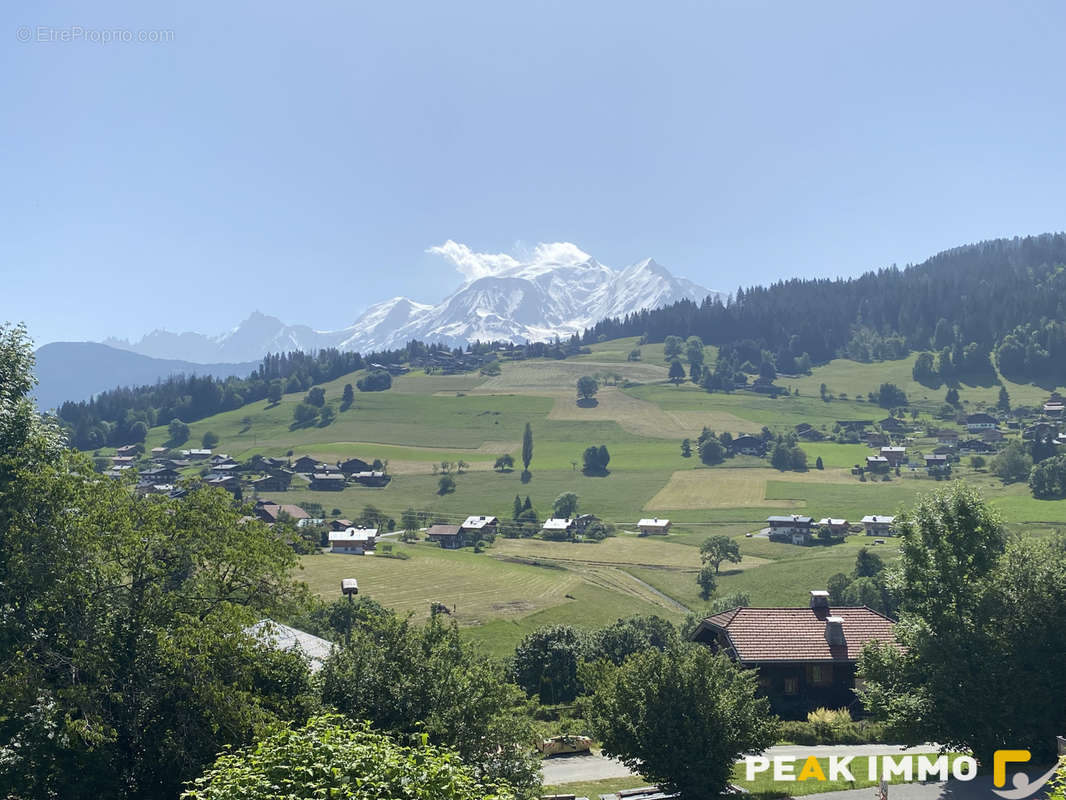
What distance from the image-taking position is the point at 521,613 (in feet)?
299

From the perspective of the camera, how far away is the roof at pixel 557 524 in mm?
146625

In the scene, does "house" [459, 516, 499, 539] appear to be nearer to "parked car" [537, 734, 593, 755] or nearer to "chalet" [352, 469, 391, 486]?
"chalet" [352, 469, 391, 486]

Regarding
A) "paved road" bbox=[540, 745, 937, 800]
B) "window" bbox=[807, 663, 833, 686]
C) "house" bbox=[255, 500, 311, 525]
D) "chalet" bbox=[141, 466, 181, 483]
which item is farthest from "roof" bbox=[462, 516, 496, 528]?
"paved road" bbox=[540, 745, 937, 800]

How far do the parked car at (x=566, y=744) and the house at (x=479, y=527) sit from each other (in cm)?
9779

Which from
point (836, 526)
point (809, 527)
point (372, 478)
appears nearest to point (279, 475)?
point (372, 478)

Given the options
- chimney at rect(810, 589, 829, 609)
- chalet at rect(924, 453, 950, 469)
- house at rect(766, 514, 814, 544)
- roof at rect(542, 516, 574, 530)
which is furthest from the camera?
chalet at rect(924, 453, 950, 469)

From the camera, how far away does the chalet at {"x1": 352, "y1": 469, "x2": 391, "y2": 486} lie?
18350 cm

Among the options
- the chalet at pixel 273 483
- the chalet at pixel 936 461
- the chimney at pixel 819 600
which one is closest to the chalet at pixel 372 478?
the chalet at pixel 273 483

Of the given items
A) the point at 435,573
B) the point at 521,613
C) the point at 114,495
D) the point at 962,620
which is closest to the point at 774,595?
the point at 521,613

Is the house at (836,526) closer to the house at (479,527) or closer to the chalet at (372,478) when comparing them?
the house at (479,527)

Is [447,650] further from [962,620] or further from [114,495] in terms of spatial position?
[962,620]

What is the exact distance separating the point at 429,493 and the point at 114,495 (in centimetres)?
14977

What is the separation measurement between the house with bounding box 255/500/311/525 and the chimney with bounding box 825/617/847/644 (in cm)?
11296

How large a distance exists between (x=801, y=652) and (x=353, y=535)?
95684 millimetres
